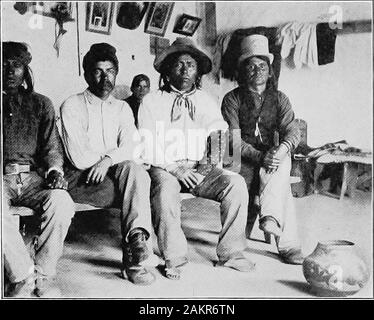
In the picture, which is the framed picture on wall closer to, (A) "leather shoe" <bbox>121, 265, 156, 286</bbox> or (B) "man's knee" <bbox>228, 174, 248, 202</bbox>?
(B) "man's knee" <bbox>228, 174, 248, 202</bbox>

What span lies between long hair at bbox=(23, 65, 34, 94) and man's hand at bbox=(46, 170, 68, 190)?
40 centimetres

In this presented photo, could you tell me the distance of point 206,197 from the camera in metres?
2.25

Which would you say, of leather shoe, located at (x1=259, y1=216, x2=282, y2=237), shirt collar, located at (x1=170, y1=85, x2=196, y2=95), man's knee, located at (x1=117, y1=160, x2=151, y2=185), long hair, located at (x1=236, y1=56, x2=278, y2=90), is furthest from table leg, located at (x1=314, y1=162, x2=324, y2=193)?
man's knee, located at (x1=117, y1=160, x2=151, y2=185)

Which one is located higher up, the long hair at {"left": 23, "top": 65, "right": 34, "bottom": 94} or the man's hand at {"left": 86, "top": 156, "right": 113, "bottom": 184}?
the long hair at {"left": 23, "top": 65, "right": 34, "bottom": 94}

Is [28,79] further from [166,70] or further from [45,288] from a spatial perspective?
[45,288]

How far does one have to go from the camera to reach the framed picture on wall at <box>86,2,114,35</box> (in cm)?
224

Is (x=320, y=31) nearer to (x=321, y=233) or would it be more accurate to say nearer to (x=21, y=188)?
(x=321, y=233)

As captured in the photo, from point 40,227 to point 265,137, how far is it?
3.71 feet

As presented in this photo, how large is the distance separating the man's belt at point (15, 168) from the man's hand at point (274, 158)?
112cm

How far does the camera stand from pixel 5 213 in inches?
87.7

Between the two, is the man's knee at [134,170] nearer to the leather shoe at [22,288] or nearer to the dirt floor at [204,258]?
the dirt floor at [204,258]

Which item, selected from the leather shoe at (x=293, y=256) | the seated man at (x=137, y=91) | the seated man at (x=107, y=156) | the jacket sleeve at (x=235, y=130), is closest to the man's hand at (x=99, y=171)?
the seated man at (x=107, y=156)

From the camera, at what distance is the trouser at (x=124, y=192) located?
86.6 inches
